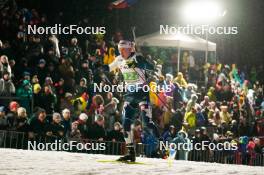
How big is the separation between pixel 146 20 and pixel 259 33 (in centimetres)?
854

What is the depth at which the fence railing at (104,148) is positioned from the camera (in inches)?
610

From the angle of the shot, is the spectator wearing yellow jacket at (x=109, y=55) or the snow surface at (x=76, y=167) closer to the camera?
the snow surface at (x=76, y=167)

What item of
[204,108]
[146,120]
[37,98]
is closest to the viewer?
[146,120]

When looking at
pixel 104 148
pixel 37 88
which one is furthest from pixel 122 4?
pixel 104 148

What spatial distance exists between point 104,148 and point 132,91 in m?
4.58

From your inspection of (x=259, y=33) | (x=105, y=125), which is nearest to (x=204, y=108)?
(x=105, y=125)

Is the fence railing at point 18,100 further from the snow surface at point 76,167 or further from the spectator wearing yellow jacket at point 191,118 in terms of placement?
the spectator wearing yellow jacket at point 191,118

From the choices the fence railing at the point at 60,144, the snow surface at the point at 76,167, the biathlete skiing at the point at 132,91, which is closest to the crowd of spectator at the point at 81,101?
the fence railing at the point at 60,144

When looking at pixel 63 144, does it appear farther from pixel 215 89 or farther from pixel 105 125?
pixel 215 89

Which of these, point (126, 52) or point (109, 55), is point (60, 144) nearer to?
point (126, 52)

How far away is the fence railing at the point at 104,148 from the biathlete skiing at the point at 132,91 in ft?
13.4

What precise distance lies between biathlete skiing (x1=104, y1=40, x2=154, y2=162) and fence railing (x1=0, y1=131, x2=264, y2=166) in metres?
4.09

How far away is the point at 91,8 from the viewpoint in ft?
85.8

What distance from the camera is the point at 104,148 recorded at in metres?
16.3
